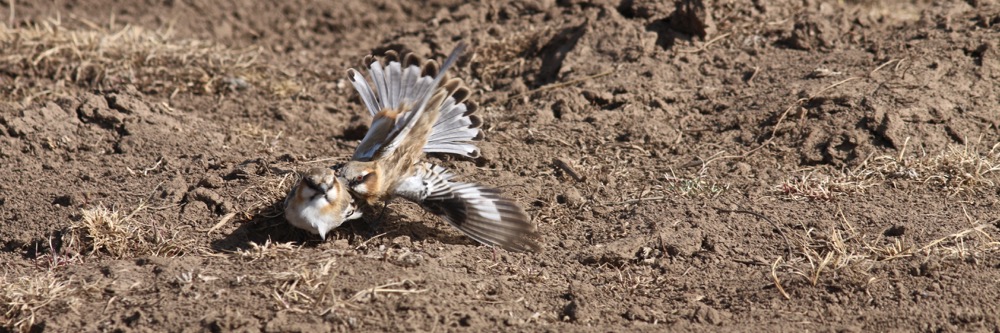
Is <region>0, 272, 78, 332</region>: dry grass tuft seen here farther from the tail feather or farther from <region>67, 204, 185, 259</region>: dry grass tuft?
the tail feather

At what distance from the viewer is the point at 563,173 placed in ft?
19.4

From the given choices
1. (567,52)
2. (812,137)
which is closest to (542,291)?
(812,137)

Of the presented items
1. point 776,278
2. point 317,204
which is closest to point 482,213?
point 317,204

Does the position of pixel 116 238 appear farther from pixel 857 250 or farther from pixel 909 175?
pixel 909 175

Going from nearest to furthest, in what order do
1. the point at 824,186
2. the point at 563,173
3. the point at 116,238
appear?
the point at 116,238
the point at 824,186
the point at 563,173

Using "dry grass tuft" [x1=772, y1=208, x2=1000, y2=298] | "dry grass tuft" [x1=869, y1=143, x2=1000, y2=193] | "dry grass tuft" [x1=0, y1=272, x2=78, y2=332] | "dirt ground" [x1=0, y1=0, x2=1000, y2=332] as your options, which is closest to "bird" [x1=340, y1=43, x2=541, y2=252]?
"dirt ground" [x1=0, y1=0, x2=1000, y2=332]

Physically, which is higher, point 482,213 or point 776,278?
point 482,213

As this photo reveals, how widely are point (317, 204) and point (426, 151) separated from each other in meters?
1.25

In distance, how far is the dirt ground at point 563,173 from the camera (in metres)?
4.55

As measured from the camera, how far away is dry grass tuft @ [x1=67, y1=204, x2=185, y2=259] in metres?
5.04

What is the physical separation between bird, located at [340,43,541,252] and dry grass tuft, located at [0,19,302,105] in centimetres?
138

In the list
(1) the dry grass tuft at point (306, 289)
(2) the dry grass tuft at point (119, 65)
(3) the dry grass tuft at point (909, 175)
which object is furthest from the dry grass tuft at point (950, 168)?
(2) the dry grass tuft at point (119, 65)

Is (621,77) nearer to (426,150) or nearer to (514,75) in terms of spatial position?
(514,75)

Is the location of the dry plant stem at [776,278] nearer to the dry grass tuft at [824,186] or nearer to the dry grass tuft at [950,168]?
the dry grass tuft at [824,186]
